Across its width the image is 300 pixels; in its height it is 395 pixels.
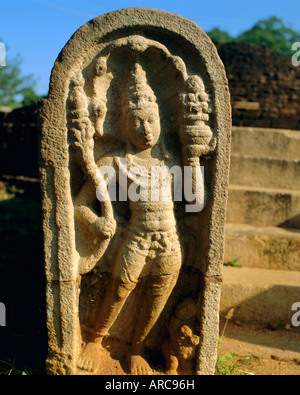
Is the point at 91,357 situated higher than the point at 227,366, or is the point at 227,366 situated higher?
the point at 91,357

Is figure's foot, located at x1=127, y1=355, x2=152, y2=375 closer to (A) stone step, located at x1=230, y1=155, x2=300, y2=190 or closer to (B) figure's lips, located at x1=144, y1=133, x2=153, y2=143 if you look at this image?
(B) figure's lips, located at x1=144, y1=133, x2=153, y2=143

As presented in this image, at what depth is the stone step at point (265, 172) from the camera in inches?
189

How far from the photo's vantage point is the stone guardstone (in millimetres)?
2236

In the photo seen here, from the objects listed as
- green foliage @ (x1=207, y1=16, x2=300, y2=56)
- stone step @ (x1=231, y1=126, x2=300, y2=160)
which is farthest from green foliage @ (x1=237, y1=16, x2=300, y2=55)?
stone step @ (x1=231, y1=126, x2=300, y2=160)

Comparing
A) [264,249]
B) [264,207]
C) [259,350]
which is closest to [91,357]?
[259,350]

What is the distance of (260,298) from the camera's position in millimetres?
3475

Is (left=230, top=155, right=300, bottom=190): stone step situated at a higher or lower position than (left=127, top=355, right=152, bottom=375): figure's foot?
higher

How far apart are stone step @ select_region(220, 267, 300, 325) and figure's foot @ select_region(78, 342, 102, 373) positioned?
143cm

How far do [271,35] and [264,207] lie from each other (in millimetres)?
22651

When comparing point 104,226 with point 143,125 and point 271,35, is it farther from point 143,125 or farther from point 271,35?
point 271,35

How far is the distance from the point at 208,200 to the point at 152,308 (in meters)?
0.83

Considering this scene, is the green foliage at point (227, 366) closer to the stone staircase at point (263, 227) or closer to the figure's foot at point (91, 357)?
the stone staircase at point (263, 227)

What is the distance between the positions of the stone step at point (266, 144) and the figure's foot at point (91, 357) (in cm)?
361
